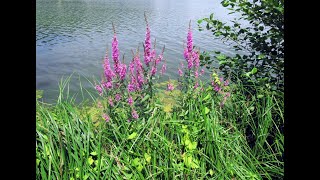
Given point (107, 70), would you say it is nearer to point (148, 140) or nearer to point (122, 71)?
point (122, 71)

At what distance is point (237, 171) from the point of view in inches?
110

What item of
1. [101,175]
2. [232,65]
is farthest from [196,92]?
[101,175]

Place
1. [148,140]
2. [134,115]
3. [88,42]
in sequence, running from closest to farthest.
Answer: [148,140]
[134,115]
[88,42]

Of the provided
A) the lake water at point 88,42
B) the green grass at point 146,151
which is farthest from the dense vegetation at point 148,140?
the lake water at point 88,42

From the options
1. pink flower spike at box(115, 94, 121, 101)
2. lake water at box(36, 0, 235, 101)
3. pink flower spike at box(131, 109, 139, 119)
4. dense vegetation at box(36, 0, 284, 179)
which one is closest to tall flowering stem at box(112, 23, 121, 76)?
dense vegetation at box(36, 0, 284, 179)

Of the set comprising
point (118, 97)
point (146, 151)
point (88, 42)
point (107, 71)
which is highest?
point (107, 71)

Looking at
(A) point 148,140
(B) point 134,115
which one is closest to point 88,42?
(B) point 134,115

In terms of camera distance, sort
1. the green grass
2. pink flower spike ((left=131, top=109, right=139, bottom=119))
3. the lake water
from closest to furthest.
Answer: the green grass → pink flower spike ((left=131, top=109, right=139, bottom=119)) → the lake water

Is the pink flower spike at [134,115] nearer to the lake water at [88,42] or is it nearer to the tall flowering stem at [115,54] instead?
the tall flowering stem at [115,54]

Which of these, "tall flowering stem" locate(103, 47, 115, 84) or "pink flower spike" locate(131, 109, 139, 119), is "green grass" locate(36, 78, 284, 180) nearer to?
"pink flower spike" locate(131, 109, 139, 119)

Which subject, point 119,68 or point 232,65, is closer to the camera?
point 119,68
